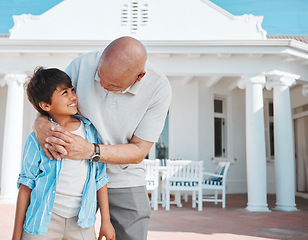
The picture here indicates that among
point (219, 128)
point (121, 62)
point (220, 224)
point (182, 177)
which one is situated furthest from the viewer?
point (219, 128)

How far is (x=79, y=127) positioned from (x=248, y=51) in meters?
5.93

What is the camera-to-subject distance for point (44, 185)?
1382 millimetres

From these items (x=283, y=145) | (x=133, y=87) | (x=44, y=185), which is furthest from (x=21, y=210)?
(x=283, y=145)

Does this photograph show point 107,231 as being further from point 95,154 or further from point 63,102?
point 63,102

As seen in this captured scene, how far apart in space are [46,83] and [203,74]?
5964 mm

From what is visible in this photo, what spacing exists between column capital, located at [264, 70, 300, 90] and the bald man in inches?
236

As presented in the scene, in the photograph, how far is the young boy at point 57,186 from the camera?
136cm

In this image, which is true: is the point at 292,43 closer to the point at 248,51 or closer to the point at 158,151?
the point at 248,51

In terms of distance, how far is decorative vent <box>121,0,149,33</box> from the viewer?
8414 millimetres

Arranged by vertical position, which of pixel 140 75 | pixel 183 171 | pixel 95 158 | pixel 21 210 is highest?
pixel 140 75

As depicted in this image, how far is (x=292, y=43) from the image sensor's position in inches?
265

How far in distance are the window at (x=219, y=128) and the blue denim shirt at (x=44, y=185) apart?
9.24m

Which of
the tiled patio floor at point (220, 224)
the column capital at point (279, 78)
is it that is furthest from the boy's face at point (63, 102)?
the column capital at point (279, 78)

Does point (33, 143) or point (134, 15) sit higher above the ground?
point (134, 15)
